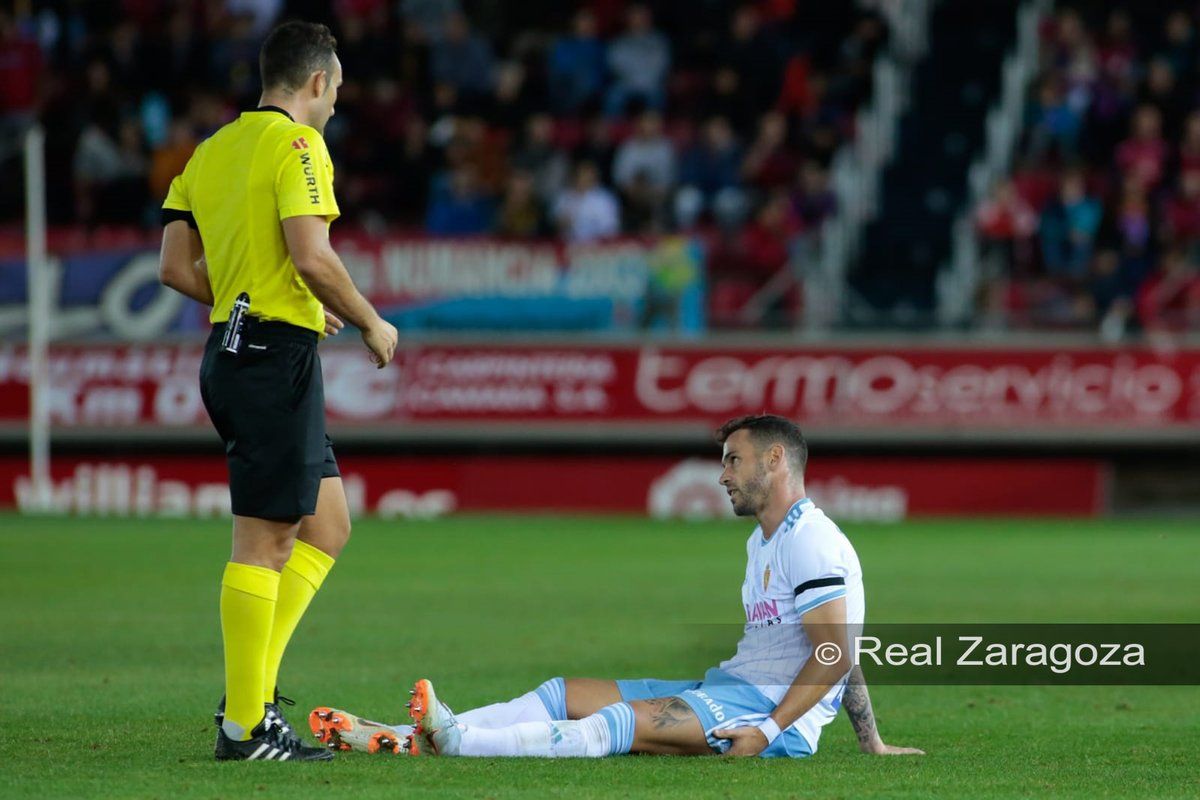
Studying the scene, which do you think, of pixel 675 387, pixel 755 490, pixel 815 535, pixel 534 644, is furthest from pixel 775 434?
pixel 675 387

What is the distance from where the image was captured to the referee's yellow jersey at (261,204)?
21.1 feet

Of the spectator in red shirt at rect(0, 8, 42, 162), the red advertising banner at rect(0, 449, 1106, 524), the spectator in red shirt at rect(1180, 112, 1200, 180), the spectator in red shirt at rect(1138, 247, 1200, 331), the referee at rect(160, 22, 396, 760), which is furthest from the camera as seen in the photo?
the spectator in red shirt at rect(0, 8, 42, 162)

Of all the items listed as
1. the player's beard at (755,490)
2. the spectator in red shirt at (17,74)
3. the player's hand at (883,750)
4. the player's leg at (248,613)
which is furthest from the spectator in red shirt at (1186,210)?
the player's leg at (248,613)

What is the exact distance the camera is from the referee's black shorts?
6.38m

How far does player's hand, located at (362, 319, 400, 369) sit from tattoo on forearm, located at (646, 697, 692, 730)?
1427 millimetres

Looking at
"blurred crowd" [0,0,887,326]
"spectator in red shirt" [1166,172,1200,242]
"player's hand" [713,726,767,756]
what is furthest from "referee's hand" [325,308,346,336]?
"spectator in red shirt" [1166,172,1200,242]

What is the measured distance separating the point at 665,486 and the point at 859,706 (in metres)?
14.3

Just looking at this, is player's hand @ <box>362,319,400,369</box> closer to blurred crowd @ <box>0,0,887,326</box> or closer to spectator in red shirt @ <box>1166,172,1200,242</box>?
blurred crowd @ <box>0,0,887,326</box>

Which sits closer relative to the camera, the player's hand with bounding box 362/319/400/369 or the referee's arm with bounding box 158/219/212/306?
the player's hand with bounding box 362/319/400/369

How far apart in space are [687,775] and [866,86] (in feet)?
58.9

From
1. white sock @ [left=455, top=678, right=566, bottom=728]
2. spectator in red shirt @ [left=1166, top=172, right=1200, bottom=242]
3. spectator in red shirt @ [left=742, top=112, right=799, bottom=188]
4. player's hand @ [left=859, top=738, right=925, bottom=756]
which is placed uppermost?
spectator in red shirt @ [left=742, top=112, right=799, bottom=188]

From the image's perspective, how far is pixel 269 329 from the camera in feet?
21.2

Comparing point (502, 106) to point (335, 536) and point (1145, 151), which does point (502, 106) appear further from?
point (335, 536)

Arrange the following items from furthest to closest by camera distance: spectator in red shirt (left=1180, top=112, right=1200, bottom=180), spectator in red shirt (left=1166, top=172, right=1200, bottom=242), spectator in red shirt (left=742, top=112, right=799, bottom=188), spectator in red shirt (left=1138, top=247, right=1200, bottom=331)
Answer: spectator in red shirt (left=742, top=112, right=799, bottom=188), spectator in red shirt (left=1180, top=112, right=1200, bottom=180), spectator in red shirt (left=1166, top=172, right=1200, bottom=242), spectator in red shirt (left=1138, top=247, right=1200, bottom=331)
